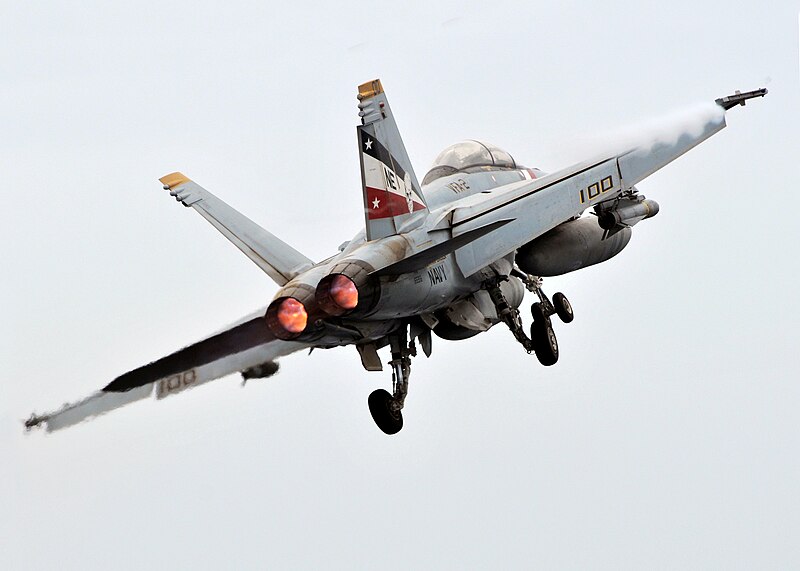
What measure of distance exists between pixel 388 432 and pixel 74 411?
16.2 feet

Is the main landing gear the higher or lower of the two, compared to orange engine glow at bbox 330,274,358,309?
lower

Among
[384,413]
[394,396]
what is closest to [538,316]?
[394,396]

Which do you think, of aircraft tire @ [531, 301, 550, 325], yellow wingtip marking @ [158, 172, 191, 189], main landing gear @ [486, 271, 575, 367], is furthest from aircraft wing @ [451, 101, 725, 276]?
yellow wingtip marking @ [158, 172, 191, 189]

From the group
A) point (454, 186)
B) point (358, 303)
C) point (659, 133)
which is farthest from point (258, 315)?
point (659, 133)

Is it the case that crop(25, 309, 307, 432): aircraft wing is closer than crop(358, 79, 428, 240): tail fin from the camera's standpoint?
Yes

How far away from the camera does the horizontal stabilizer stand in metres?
22.9

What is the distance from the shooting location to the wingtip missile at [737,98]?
2520 cm

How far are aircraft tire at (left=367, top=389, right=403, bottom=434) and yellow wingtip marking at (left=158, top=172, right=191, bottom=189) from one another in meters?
4.89

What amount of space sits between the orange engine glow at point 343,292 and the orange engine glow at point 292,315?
0.45 meters

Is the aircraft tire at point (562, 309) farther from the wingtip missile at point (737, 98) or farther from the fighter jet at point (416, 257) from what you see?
the wingtip missile at point (737, 98)

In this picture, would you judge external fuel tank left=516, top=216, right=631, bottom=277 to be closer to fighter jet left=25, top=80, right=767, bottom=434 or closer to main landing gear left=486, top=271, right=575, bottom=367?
fighter jet left=25, top=80, right=767, bottom=434

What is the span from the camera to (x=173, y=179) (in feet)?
83.3

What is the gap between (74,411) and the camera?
2167 cm

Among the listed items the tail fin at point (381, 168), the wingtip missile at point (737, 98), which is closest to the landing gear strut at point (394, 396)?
the tail fin at point (381, 168)
